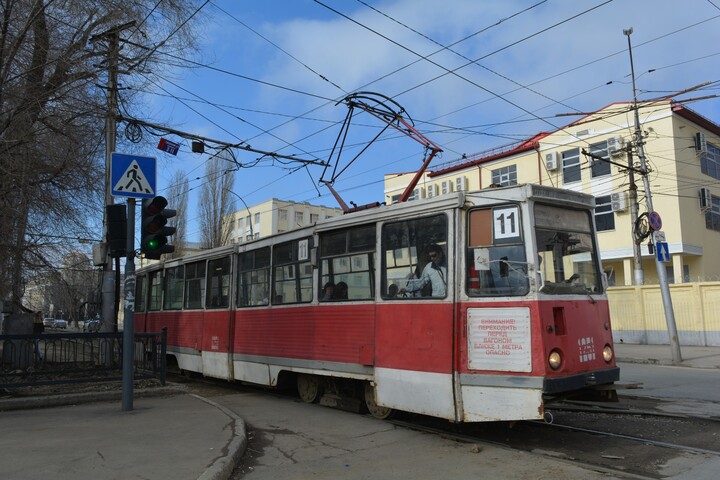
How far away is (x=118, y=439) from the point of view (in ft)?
21.4

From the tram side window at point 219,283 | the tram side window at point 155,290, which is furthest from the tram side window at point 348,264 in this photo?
the tram side window at point 155,290

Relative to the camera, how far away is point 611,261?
31.6 metres

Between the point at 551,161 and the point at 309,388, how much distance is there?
27001 millimetres

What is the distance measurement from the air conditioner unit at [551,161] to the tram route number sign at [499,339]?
1111 inches

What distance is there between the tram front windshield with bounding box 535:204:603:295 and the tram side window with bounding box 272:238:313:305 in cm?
400

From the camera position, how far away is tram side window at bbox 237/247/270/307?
10.4 m

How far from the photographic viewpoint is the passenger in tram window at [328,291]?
855 centimetres

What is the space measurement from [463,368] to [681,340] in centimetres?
1998

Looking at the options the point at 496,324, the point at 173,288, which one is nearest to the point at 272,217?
the point at 173,288

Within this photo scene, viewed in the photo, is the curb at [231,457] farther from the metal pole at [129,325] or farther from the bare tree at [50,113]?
the bare tree at [50,113]

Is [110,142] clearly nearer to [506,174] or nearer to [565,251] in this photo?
[565,251]

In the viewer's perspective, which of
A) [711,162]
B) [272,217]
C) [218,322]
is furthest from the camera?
[272,217]

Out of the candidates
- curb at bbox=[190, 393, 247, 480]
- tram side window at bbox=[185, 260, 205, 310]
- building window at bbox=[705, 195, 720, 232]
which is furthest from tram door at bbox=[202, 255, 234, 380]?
building window at bbox=[705, 195, 720, 232]

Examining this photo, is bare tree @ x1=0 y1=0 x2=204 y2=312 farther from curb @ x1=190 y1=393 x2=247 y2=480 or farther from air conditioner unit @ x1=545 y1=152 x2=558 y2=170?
air conditioner unit @ x1=545 y1=152 x2=558 y2=170
